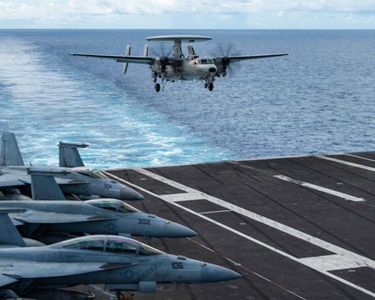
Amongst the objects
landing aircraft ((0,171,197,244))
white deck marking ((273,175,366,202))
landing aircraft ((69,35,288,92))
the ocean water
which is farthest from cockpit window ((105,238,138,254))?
the ocean water

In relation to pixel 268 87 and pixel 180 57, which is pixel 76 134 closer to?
pixel 180 57

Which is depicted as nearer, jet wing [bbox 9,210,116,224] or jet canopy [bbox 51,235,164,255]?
jet canopy [bbox 51,235,164,255]

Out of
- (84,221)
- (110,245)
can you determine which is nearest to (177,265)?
(110,245)

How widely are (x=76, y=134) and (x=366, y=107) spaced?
185 feet

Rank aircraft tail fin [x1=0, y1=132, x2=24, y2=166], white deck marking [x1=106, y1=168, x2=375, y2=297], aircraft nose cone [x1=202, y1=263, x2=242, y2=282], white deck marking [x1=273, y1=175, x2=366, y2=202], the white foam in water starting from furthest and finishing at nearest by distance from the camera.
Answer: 1. the white foam in water
2. white deck marking [x1=273, y1=175, x2=366, y2=202]
3. aircraft tail fin [x1=0, y1=132, x2=24, y2=166]
4. white deck marking [x1=106, y1=168, x2=375, y2=297]
5. aircraft nose cone [x1=202, y1=263, x2=242, y2=282]

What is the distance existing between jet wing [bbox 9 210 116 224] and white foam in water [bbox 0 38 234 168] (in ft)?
118

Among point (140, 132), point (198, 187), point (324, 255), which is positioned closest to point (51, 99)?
point (140, 132)

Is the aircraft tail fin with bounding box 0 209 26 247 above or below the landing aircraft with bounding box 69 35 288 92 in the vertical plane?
below

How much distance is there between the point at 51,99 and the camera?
103125 millimetres

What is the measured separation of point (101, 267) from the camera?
2106cm

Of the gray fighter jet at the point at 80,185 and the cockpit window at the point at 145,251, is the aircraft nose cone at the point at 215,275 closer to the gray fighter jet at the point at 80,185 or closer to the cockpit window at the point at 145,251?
the cockpit window at the point at 145,251

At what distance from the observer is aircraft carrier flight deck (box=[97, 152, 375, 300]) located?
25781 mm

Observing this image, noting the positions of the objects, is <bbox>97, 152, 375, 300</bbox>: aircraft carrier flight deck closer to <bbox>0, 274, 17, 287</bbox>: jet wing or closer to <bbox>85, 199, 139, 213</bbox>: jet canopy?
<bbox>85, 199, 139, 213</bbox>: jet canopy

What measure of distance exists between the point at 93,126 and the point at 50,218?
187 feet
